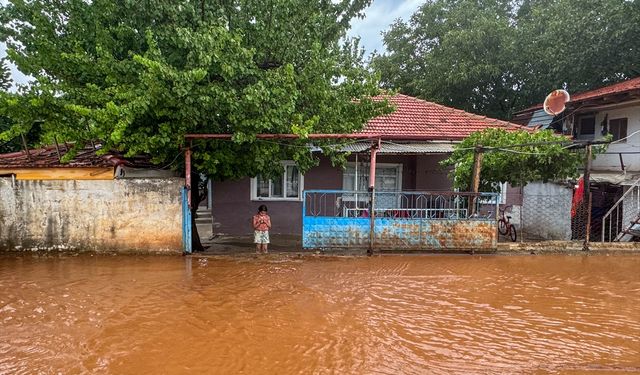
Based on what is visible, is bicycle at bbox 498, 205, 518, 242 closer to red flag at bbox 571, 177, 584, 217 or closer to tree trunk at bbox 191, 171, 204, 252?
red flag at bbox 571, 177, 584, 217

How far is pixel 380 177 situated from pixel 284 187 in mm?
3347

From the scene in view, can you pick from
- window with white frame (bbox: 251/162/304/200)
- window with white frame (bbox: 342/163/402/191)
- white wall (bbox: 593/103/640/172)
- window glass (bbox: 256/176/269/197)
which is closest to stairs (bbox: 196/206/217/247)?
window glass (bbox: 256/176/269/197)

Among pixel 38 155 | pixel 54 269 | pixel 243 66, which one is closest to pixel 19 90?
pixel 38 155

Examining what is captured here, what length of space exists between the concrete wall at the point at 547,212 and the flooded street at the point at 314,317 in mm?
3605

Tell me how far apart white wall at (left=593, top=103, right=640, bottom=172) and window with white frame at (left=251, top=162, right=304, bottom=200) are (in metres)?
10.9

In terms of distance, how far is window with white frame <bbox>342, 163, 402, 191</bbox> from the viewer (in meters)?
13.7

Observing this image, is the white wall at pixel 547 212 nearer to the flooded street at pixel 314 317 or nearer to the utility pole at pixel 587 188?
the utility pole at pixel 587 188

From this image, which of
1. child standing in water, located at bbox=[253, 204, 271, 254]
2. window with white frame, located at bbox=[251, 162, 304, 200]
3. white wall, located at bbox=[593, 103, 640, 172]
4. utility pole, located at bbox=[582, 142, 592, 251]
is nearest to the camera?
utility pole, located at bbox=[582, 142, 592, 251]

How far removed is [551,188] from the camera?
13.2 m

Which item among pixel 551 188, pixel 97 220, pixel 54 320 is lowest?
pixel 54 320

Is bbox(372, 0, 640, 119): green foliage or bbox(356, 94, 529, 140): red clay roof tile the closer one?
bbox(356, 94, 529, 140): red clay roof tile

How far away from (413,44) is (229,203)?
15540 mm

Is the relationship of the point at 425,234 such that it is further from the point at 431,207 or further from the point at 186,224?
the point at 186,224

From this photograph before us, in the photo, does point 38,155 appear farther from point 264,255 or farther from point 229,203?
point 264,255
